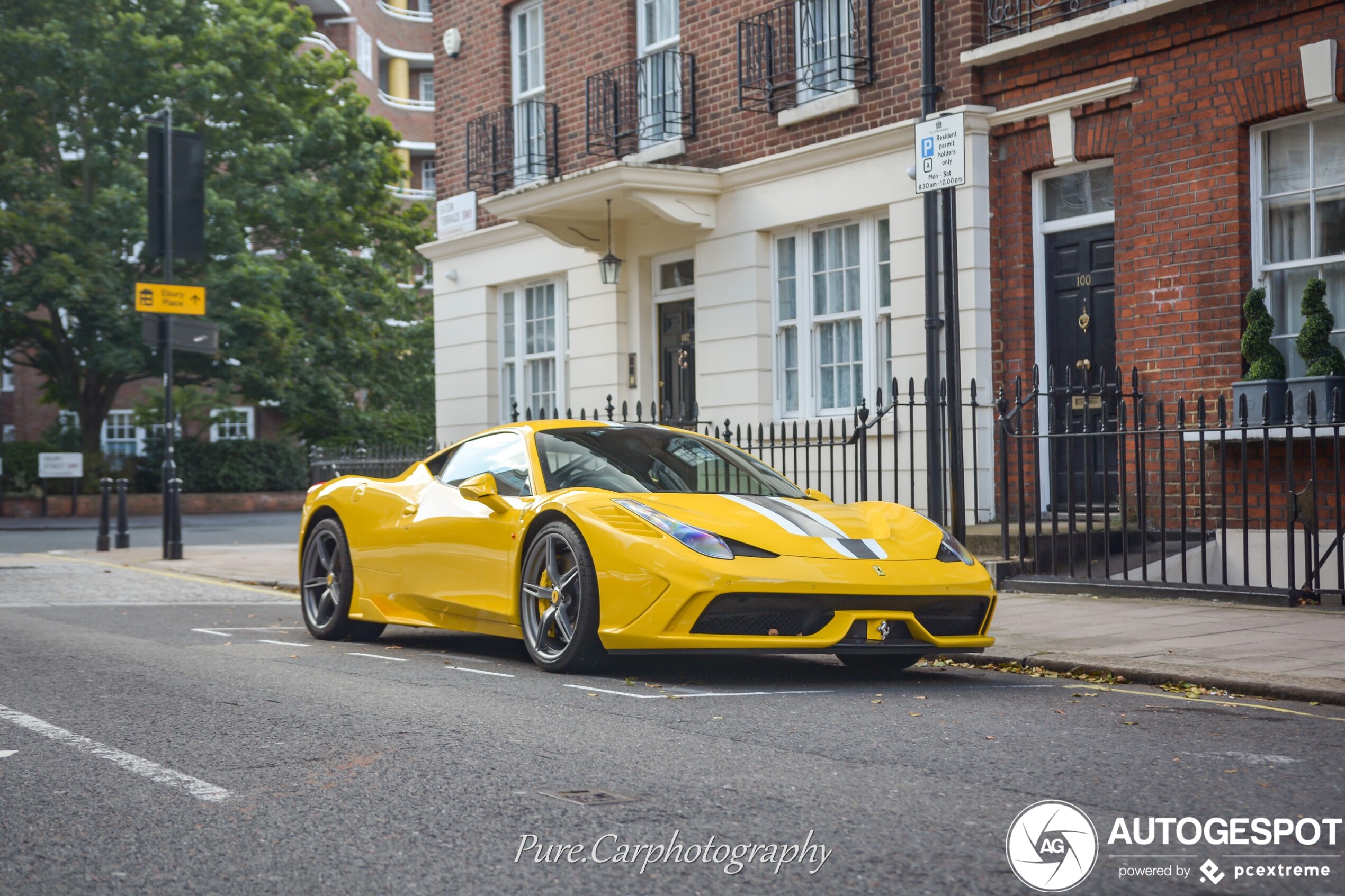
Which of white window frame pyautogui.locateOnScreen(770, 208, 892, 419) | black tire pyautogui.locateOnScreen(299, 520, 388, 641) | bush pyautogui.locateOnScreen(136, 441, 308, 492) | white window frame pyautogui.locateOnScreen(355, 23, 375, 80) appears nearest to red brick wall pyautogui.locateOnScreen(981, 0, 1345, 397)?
white window frame pyautogui.locateOnScreen(770, 208, 892, 419)

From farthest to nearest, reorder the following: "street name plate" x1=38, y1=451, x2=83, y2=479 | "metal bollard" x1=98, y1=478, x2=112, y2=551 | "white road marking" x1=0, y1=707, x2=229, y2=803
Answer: "street name plate" x1=38, y1=451, x2=83, y2=479
"metal bollard" x1=98, y1=478, x2=112, y2=551
"white road marking" x1=0, y1=707, x2=229, y2=803

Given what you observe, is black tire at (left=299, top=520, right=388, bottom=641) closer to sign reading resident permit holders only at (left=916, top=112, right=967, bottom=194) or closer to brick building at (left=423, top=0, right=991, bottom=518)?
sign reading resident permit holders only at (left=916, top=112, right=967, bottom=194)

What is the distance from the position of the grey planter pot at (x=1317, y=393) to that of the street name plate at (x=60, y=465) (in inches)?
1050

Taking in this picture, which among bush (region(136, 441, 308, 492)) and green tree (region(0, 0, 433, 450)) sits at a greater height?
green tree (region(0, 0, 433, 450))

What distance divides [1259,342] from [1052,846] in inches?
A: 327

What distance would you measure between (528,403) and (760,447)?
20.4 feet

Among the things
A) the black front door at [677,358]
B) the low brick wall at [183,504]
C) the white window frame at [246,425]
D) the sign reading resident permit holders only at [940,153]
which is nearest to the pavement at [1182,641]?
the sign reading resident permit holders only at [940,153]

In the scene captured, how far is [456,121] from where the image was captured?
2048 cm

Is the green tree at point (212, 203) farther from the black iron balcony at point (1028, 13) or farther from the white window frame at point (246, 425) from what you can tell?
the black iron balcony at point (1028, 13)

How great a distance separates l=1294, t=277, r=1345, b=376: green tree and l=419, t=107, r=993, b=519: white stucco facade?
3349 millimetres

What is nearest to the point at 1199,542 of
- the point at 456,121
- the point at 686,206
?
the point at 686,206

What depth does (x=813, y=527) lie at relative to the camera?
700 cm

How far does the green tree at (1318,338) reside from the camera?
34.3 feet

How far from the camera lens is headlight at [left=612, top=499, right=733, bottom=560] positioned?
6547 millimetres
